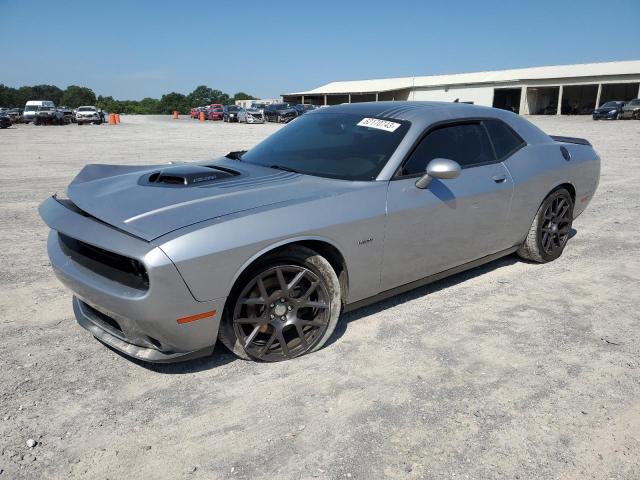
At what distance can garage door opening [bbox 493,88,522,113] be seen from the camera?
5156 centimetres

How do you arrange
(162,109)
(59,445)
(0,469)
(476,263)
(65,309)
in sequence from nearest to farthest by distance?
(0,469), (59,445), (65,309), (476,263), (162,109)

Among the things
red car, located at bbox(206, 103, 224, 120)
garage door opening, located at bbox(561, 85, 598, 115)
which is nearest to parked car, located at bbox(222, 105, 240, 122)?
red car, located at bbox(206, 103, 224, 120)

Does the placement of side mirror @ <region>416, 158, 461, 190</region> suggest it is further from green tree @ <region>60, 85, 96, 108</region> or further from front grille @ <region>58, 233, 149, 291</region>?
green tree @ <region>60, 85, 96, 108</region>

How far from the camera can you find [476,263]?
4137 mm

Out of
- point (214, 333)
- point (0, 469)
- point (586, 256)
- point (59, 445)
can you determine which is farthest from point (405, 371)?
point (586, 256)

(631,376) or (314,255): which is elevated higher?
(314,255)

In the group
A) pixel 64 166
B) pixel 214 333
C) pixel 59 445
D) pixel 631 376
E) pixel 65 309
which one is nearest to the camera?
pixel 59 445

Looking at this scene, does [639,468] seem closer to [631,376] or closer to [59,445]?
[631,376]

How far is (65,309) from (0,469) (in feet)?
5.65

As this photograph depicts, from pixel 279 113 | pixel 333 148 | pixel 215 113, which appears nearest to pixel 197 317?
pixel 333 148

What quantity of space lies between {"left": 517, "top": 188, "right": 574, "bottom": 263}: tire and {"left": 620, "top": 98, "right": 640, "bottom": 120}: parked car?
34.7 m

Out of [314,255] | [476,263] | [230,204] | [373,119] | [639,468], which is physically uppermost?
[373,119]

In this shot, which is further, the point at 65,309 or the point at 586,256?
the point at 586,256

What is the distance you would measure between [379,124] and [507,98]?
54826 millimetres
